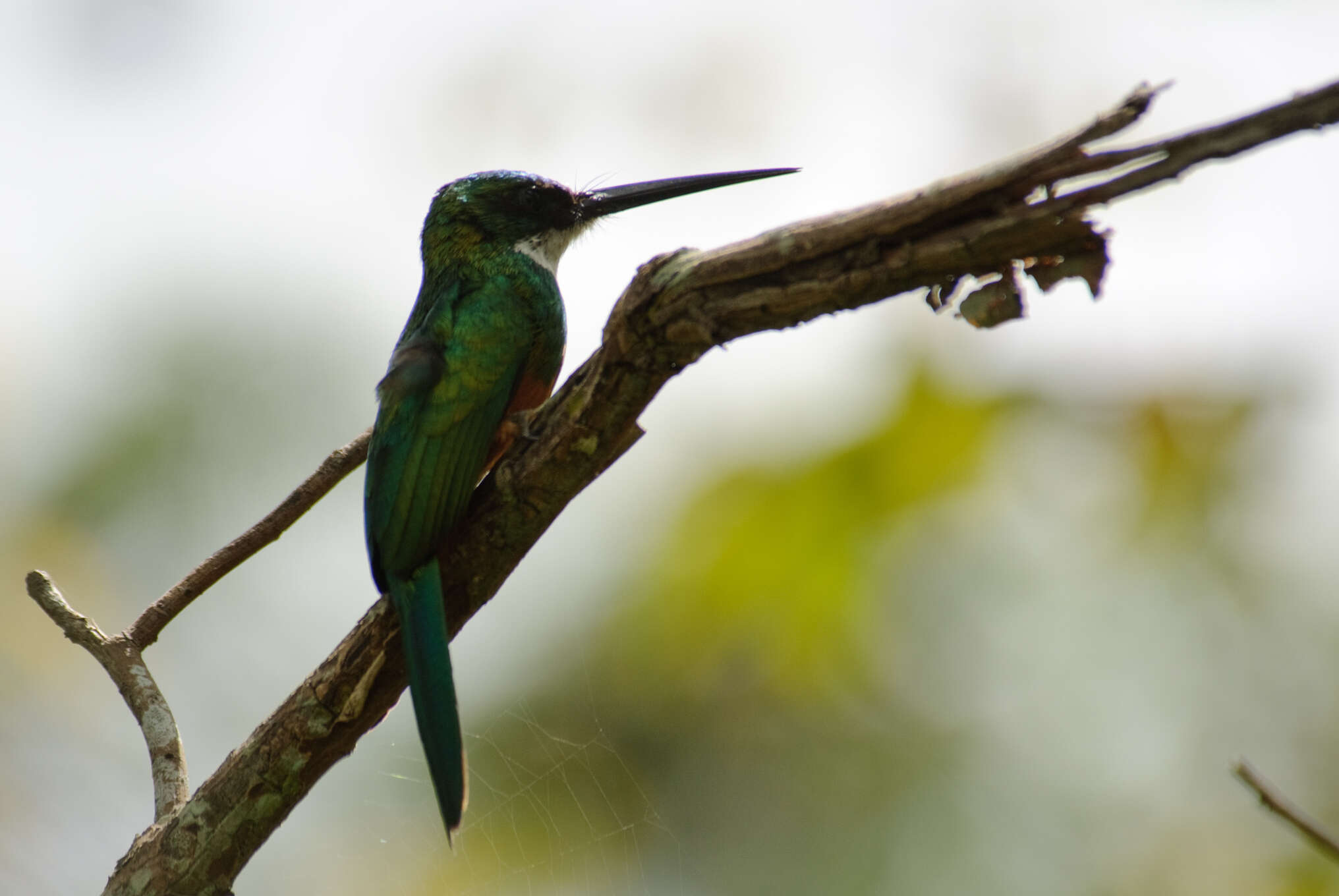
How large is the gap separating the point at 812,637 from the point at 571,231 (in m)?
2.89

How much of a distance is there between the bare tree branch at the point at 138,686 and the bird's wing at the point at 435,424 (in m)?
0.71

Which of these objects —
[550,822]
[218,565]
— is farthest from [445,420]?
[550,822]

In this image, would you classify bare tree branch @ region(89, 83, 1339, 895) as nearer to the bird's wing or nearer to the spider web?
the bird's wing

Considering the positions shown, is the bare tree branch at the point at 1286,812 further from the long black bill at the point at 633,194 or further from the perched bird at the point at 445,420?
the long black bill at the point at 633,194

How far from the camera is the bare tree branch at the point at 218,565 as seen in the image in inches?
119

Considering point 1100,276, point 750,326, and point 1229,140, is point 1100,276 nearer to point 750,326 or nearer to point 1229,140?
point 1229,140

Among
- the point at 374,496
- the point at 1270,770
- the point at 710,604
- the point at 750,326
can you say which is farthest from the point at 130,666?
the point at 1270,770

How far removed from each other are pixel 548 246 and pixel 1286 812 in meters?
3.40

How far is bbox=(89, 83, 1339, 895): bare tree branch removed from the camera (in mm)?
1863

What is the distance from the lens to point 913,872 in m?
5.77

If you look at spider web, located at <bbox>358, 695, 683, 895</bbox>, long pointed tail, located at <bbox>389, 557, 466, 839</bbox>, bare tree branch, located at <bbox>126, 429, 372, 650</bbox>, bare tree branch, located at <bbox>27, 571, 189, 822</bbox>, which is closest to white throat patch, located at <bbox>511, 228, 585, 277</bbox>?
bare tree branch, located at <bbox>126, 429, 372, 650</bbox>

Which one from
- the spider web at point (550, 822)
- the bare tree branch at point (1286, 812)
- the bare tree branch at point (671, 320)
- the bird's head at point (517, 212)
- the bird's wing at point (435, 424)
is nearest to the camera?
the bare tree branch at point (1286, 812)

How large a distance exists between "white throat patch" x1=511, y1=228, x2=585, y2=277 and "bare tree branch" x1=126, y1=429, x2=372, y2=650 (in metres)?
1.27

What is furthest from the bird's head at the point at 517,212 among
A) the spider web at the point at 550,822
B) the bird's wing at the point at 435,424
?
the spider web at the point at 550,822
